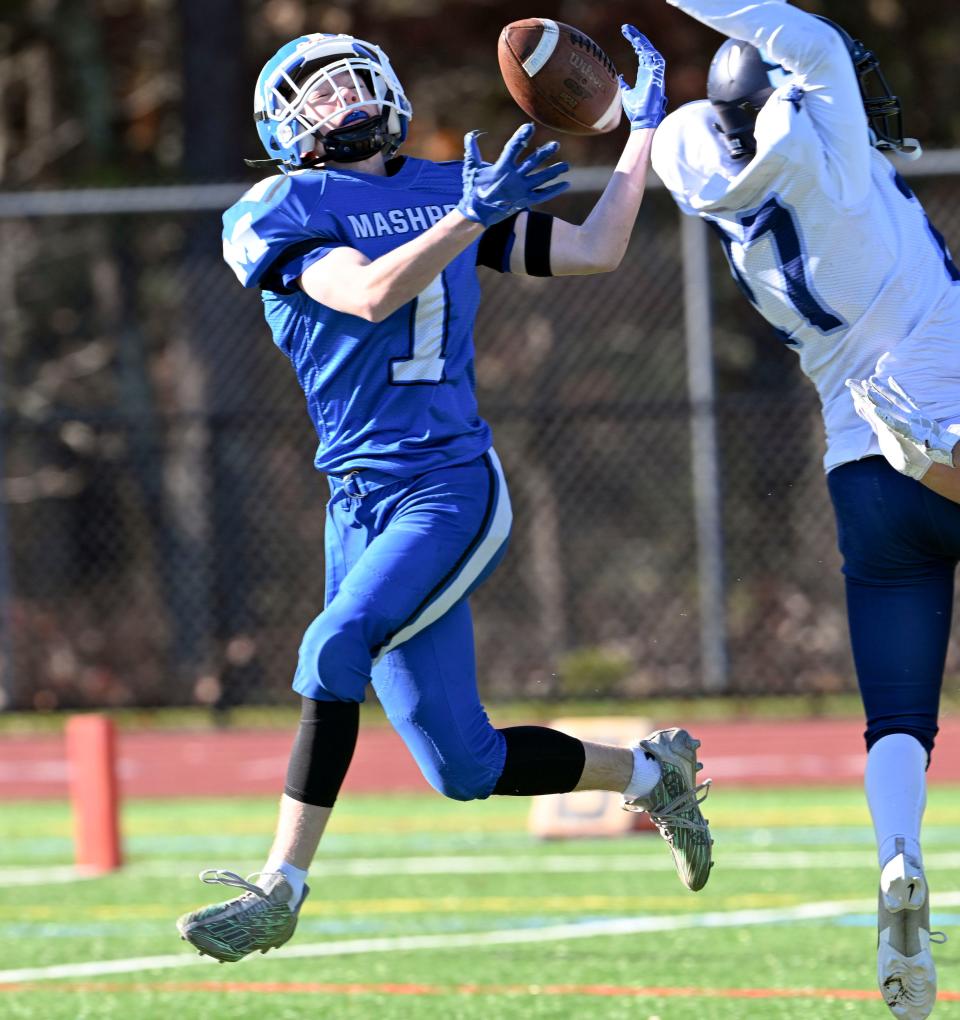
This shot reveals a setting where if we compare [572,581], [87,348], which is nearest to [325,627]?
[572,581]

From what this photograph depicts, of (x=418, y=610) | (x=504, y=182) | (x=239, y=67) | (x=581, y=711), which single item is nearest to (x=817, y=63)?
(x=504, y=182)

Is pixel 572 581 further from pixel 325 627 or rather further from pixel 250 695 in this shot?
pixel 325 627

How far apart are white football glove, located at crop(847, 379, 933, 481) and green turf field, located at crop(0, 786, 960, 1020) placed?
4.21ft

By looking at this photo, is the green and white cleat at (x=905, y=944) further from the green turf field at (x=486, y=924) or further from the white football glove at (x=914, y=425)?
the white football glove at (x=914, y=425)

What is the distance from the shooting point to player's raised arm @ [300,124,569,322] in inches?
170

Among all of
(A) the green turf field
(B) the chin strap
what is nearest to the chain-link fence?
(A) the green turf field

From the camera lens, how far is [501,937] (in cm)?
635

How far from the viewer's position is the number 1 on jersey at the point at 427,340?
468 centimetres

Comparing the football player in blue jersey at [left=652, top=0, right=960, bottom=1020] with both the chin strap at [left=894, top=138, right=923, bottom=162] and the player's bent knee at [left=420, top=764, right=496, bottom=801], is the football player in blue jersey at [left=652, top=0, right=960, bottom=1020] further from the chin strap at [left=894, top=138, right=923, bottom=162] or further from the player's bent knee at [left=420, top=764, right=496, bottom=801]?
the player's bent knee at [left=420, top=764, right=496, bottom=801]

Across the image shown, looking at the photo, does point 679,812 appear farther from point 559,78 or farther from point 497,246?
point 559,78

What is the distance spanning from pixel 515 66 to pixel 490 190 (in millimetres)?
886

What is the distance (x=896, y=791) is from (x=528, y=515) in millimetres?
8647

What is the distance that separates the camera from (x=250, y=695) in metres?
11.4

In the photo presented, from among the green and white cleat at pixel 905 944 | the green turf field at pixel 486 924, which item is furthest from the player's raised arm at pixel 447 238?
the green turf field at pixel 486 924
